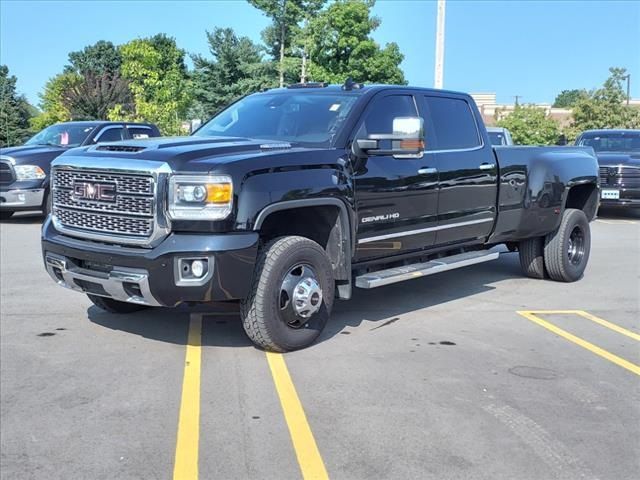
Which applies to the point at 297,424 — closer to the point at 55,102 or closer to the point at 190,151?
the point at 190,151

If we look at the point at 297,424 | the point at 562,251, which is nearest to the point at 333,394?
the point at 297,424

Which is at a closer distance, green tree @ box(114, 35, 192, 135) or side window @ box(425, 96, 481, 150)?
side window @ box(425, 96, 481, 150)

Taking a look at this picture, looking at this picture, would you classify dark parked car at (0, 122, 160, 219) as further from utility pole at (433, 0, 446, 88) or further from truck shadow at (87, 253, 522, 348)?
utility pole at (433, 0, 446, 88)

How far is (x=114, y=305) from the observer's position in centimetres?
623

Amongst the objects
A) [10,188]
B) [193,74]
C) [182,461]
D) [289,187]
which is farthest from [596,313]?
[193,74]

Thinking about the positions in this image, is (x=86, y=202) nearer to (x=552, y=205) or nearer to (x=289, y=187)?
(x=289, y=187)

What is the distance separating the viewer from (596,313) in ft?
22.5

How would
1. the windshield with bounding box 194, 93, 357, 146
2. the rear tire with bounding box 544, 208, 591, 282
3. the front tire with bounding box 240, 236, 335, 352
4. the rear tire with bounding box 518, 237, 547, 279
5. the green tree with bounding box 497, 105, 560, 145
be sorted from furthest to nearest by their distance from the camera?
the green tree with bounding box 497, 105, 560, 145 < the rear tire with bounding box 518, 237, 547, 279 < the rear tire with bounding box 544, 208, 591, 282 < the windshield with bounding box 194, 93, 357, 146 < the front tire with bounding box 240, 236, 335, 352

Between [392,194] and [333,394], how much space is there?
2.00 meters

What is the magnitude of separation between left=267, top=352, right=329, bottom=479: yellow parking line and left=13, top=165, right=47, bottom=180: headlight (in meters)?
9.12

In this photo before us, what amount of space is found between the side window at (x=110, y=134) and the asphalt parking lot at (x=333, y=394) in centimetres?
682

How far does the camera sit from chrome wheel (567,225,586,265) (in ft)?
27.6

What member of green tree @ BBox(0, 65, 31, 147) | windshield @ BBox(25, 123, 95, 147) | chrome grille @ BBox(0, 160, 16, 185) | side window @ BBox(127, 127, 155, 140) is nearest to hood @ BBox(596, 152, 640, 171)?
side window @ BBox(127, 127, 155, 140)

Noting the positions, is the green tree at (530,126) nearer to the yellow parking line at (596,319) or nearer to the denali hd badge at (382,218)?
the yellow parking line at (596,319)
